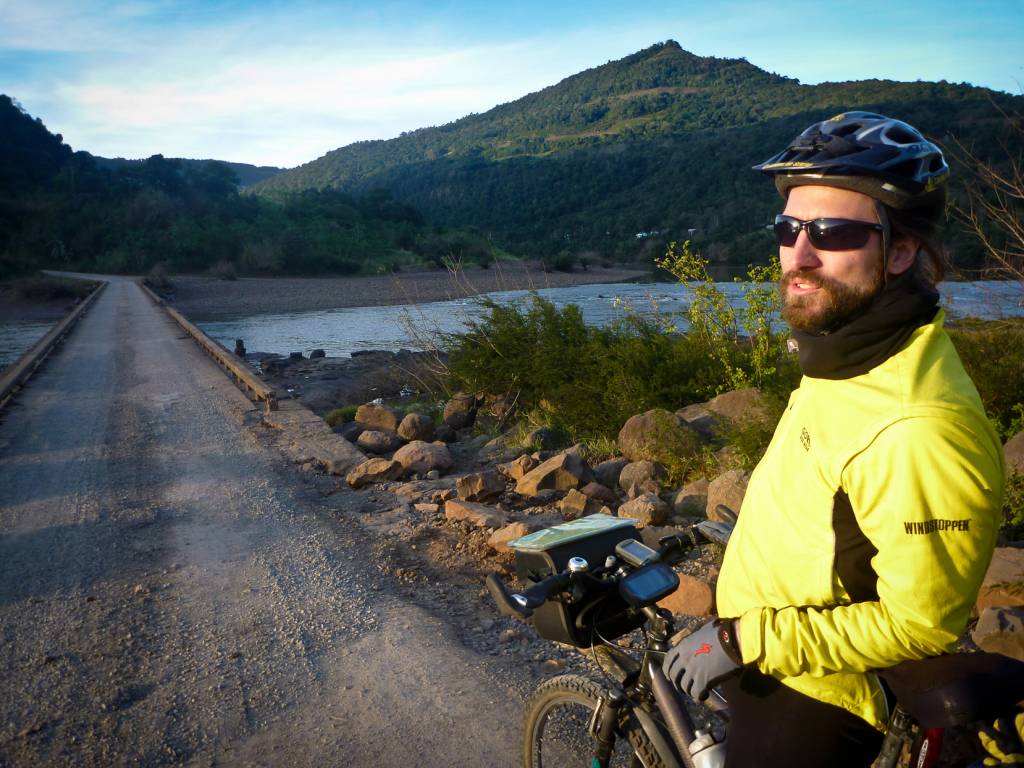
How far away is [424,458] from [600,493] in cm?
211

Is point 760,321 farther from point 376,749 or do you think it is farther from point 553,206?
point 553,206

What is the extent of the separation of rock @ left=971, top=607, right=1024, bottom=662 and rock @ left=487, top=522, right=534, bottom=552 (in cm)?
258

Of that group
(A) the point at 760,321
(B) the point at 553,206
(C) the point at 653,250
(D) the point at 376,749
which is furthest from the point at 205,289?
(B) the point at 553,206

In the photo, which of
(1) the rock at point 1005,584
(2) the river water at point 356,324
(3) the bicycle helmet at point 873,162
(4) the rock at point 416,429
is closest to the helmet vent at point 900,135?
(3) the bicycle helmet at point 873,162

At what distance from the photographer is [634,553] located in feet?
6.56

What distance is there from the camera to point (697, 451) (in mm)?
6949

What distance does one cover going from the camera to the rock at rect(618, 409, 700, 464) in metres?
6.98

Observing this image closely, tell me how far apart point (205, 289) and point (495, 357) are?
1559 inches

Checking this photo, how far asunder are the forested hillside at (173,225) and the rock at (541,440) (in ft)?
121

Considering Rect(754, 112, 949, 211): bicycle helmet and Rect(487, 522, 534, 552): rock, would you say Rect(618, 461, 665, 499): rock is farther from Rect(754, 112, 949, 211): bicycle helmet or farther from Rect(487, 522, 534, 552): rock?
Rect(754, 112, 949, 211): bicycle helmet

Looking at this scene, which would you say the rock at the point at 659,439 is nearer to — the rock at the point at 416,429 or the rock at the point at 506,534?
Answer: the rock at the point at 506,534

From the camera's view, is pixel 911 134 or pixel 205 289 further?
pixel 205 289

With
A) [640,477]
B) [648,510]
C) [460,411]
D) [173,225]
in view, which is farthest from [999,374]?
[173,225]

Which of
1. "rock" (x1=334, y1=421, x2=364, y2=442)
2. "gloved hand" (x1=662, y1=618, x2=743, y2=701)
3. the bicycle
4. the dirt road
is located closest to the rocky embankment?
"rock" (x1=334, y1=421, x2=364, y2=442)
